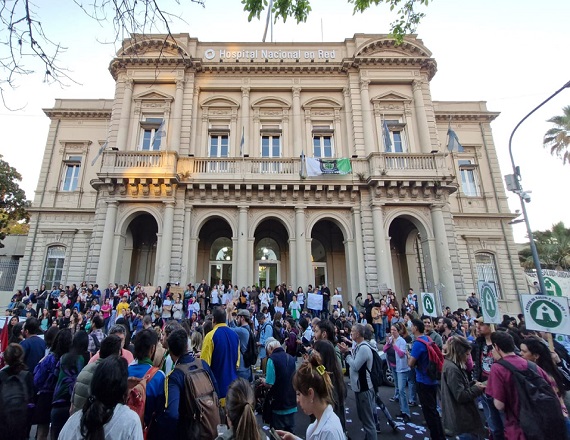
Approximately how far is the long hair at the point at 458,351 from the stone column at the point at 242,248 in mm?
12521

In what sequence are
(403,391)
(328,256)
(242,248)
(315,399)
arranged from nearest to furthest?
1. (315,399)
2. (403,391)
3. (242,248)
4. (328,256)

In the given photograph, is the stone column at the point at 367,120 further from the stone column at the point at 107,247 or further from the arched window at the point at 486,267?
the stone column at the point at 107,247

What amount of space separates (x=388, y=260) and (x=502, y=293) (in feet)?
32.4

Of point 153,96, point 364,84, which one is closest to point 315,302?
point 364,84

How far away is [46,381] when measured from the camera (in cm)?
421

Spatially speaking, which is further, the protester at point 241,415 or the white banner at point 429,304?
the white banner at point 429,304

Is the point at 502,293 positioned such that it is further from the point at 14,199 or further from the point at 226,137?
the point at 14,199

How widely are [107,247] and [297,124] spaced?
514 inches

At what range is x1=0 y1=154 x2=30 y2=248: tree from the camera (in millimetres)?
24594

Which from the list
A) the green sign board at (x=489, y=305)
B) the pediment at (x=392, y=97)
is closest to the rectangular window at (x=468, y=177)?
the pediment at (x=392, y=97)

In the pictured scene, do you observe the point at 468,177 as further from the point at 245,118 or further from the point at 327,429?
the point at 327,429

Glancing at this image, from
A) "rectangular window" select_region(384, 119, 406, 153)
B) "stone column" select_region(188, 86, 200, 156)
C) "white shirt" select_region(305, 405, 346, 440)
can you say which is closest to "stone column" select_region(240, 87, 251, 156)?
"stone column" select_region(188, 86, 200, 156)

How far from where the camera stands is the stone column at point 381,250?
16203 millimetres

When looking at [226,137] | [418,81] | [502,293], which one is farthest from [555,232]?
[226,137]
